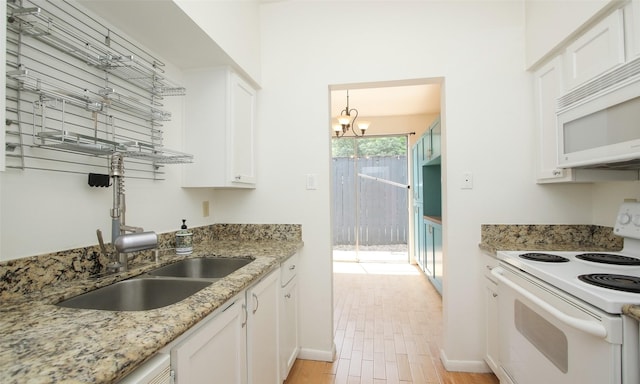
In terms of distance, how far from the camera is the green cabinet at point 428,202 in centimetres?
327

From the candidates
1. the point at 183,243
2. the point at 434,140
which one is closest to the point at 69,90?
the point at 183,243

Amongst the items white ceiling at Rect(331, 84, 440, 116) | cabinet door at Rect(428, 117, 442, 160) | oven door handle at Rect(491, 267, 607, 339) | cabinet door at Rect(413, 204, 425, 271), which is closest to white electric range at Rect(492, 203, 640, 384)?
oven door handle at Rect(491, 267, 607, 339)

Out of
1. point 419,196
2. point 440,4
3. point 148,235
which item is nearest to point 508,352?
point 148,235

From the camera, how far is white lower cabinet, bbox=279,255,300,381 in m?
1.71

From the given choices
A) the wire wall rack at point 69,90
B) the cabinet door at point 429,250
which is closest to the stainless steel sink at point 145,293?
the wire wall rack at point 69,90

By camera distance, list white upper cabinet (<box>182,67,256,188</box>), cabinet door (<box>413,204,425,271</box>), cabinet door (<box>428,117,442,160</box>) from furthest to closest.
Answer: cabinet door (<box>413,204,425,271</box>) < cabinet door (<box>428,117,442,160</box>) < white upper cabinet (<box>182,67,256,188</box>)

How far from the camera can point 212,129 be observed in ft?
6.08

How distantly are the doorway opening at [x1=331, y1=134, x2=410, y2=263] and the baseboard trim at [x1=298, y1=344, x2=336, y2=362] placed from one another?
3163 millimetres

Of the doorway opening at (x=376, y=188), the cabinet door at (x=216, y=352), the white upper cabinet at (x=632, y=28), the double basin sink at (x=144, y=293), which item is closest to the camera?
the cabinet door at (x=216, y=352)

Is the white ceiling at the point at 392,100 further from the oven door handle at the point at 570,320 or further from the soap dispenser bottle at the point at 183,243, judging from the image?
the oven door handle at the point at 570,320

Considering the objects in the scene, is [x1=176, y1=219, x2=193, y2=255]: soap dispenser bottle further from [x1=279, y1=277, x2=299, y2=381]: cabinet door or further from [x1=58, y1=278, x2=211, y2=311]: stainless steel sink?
[x1=279, y1=277, x2=299, y2=381]: cabinet door

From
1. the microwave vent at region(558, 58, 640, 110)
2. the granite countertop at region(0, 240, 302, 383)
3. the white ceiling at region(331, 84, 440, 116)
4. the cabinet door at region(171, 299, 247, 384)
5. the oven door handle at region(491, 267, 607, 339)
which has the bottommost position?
the cabinet door at region(171, 299, 247, 384)

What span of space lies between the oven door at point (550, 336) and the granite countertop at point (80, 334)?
1.26 m

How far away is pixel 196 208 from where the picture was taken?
2.03 metres
